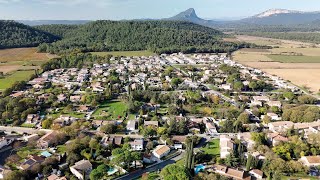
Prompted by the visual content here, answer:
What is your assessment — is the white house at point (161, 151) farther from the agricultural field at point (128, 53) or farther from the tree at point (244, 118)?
the agricultural field at point (128, 53)

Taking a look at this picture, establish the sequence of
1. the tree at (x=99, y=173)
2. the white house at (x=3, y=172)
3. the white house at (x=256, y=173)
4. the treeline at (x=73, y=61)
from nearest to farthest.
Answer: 1. the tree at (x=99, y=173)
2. the white house at (x=3, y=172)
3. the white house at (x=256, y=173)
4. the treeline at (x=73, y=61)

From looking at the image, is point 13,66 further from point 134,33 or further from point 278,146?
point 278,146

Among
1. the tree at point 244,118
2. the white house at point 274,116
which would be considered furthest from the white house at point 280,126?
the tree at point 244,118

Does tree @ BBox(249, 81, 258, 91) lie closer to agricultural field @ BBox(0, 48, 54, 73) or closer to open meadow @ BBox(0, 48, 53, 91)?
open meadow @ BBox(0, 48, 53, 91)

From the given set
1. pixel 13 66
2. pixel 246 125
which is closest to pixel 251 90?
pixel 246 125

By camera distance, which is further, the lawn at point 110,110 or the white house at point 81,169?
the lawn at point 110,110

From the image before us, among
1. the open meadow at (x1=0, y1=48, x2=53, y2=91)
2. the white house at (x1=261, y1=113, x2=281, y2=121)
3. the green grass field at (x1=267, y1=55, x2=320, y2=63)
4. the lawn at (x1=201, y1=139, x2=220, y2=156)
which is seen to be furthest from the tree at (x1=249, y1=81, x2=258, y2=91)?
the open meadow at (x1=0, y1=48, x2=53, y2=91)
